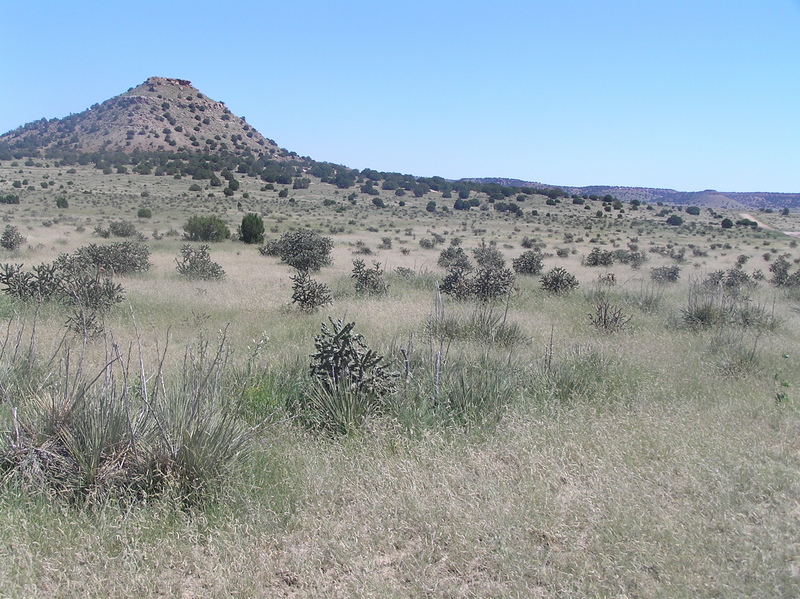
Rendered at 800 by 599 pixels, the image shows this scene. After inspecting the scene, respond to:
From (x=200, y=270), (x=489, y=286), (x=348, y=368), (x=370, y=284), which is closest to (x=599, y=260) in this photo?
(x=489, y=286)

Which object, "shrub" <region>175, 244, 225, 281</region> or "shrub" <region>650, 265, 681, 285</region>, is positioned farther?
"shrub" <region>650, 265, 681, 285</region>

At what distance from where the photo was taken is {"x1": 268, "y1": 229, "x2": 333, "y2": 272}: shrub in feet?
67.2

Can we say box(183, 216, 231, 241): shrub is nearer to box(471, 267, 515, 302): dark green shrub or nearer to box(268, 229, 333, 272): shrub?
box(268, 229, 333, 272): shrub

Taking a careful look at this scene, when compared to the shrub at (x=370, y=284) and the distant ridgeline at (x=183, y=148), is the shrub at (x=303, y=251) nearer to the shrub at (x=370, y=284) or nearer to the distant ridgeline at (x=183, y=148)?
the shrub at (x=370, y=284)

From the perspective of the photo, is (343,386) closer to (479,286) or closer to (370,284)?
(479,286)

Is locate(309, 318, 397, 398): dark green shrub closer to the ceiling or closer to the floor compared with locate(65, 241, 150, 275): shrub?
closer to the ceiling

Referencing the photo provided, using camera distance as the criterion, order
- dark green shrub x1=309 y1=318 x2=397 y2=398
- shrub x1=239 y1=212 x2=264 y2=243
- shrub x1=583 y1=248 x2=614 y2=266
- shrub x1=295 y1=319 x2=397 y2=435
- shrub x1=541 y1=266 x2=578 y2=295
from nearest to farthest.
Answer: shrub x1=295 y1=319 x2=397 y2=435, dark green shrub x1=309 y1=318 x2=397 y2=398, shrub x1=541 y1=266 x2=578 y2=295, shrub x1=583 y1=248 x2=614 y2=266, shrub x1=239 y1=212 x2=264 y2=243

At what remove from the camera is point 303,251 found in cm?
2144

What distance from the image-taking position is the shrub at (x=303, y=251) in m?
20.5

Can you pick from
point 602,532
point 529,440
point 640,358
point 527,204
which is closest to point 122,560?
point 602,532

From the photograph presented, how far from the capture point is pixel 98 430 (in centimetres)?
391

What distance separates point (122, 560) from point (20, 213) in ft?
136

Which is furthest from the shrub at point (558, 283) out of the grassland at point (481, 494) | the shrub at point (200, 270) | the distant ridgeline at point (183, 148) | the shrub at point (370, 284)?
the distant ridgeline at point (183, 148)

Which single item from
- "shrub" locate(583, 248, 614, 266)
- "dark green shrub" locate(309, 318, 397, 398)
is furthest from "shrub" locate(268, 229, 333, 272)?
"dark green shrub" locate(309, 318, 397, 398)
